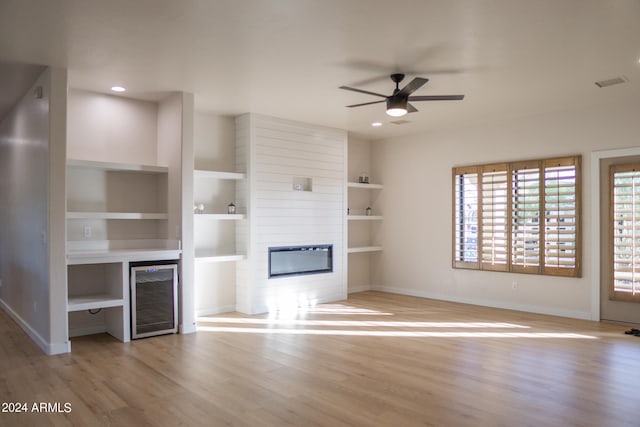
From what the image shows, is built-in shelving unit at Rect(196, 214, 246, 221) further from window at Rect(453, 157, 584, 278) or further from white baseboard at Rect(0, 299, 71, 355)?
window at Rect(453, 157, 584, 278)

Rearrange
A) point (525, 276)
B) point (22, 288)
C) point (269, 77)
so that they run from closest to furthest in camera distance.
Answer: point (269, 77)
point (22, 288)
point (525, 276)

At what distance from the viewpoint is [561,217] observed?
630 centimetres

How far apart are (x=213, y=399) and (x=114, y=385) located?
2.97 ft

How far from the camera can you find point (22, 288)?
221 inches

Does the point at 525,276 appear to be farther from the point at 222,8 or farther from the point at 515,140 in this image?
the point at 222,8

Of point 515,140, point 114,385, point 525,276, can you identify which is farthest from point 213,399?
point 515,140

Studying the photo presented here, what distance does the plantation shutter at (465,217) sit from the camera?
724cm

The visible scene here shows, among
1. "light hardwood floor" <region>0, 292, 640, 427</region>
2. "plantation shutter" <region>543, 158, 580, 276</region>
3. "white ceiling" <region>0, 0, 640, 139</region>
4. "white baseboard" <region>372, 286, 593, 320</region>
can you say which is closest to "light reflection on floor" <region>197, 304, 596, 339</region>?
"light hardwood floor" <region>0, 292, 640, 427</region>

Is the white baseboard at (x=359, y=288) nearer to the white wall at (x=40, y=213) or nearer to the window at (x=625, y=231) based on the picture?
the window at (x=625, y=231)

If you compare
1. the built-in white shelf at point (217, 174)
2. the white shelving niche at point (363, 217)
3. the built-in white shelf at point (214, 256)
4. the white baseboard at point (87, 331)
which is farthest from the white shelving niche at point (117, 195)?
the white shelving niche at point (363, 217)

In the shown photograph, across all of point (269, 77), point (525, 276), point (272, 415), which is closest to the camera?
point (272, 415)

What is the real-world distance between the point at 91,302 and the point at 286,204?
2974 millimetres

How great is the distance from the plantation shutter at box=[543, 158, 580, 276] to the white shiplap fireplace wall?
3.04m

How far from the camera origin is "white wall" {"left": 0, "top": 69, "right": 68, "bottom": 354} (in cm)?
454
